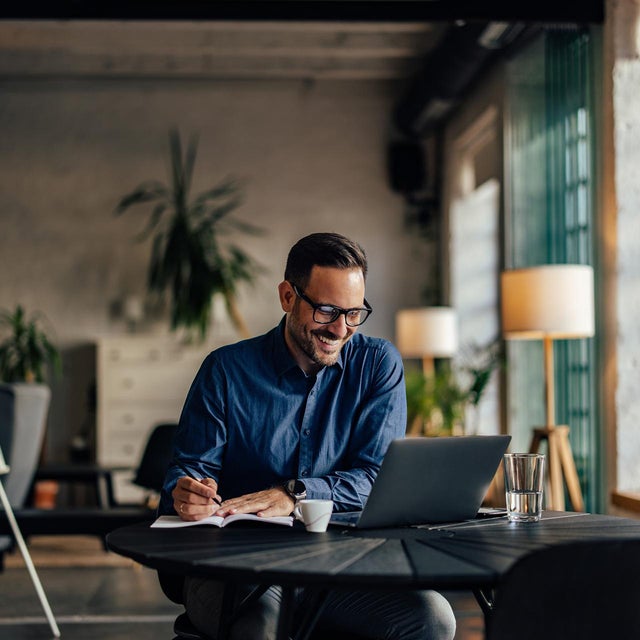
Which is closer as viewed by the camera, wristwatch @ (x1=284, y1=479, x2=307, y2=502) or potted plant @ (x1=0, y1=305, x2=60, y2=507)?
wristwatch @ (x1=284, y1=479, x2=307, y2=502)

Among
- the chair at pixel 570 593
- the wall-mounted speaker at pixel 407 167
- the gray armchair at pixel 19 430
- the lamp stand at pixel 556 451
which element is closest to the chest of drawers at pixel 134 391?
the wall-mounted speaker at pixel 407 167

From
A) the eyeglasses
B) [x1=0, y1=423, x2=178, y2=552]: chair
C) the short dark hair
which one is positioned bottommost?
[x1=0, y1=423, x2=178, y2=552]: chair

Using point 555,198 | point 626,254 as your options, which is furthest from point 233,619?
point 555,198

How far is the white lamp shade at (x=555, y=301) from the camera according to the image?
15.0ft

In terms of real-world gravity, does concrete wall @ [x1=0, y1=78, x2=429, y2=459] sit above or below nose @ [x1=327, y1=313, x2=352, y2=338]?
above

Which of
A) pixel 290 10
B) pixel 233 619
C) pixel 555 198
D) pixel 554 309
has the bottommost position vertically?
pixel 233 619

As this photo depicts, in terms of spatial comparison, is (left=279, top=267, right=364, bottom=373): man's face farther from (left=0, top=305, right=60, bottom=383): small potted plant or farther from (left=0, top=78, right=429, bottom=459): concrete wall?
(left=0, top=78, right=429, bottom=459): concrete wall

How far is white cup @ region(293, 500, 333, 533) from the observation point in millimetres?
1811

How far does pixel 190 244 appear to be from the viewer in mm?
8352

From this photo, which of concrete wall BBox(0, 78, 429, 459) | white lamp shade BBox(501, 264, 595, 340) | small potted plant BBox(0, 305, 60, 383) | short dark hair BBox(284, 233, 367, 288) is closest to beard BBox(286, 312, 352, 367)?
short dark hair BBox(284, 233, 367, 288)

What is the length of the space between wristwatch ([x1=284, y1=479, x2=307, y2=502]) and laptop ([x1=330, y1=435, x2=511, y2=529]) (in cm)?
10

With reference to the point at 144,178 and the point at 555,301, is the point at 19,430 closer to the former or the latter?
the point at 555,301

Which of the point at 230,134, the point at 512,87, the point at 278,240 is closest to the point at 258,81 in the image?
the point at 230,134

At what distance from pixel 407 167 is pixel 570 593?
8.00 meters
